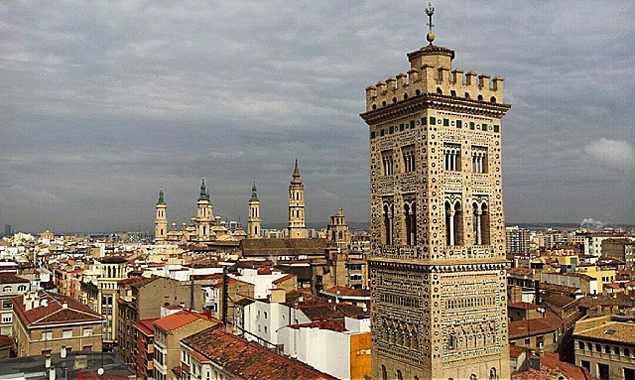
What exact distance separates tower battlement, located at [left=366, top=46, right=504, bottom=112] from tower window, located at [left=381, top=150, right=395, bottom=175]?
4.46 feet

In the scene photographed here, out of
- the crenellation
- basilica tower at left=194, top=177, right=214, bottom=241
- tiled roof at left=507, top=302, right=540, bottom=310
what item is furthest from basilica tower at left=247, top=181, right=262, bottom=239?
the crenellation

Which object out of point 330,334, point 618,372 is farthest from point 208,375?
point 618,372

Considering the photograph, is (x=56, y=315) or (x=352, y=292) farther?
(x=352, y=292)

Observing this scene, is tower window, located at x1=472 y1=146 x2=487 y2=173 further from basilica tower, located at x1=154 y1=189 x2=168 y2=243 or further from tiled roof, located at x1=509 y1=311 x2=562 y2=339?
basilica tower, located at x1=154 y1=189 x2=168 y2=243

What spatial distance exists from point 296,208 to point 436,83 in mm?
94941

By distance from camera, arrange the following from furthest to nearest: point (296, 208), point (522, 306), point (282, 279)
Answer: point (296, 208) → point (282, 279) → point (522, 306)

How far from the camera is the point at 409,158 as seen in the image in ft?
60.0

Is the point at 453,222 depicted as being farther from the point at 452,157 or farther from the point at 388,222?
the point at 388,222

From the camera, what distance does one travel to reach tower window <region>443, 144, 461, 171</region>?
17.9m

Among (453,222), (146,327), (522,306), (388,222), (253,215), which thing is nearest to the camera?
(453,222)

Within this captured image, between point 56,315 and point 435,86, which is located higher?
point 435,86

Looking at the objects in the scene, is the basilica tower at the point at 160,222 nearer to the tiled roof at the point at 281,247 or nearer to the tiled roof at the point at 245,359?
the tiled roof at the point at 281,247

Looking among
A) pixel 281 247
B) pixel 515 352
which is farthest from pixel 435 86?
pixel 281 247

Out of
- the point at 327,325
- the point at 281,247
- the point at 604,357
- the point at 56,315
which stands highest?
the point at 281,247
